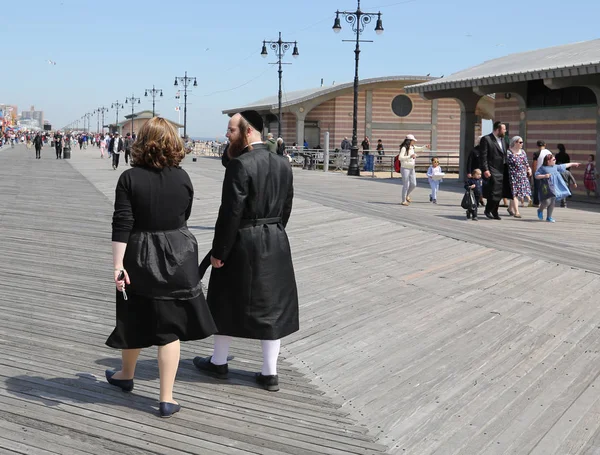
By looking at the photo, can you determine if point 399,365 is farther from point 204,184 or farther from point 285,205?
point 204,184

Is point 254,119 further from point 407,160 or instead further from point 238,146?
point 407,160

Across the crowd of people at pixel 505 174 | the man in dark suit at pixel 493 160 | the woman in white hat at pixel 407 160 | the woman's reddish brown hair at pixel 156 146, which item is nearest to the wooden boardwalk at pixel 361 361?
the woman's reddish brown hair at pixel 156 146

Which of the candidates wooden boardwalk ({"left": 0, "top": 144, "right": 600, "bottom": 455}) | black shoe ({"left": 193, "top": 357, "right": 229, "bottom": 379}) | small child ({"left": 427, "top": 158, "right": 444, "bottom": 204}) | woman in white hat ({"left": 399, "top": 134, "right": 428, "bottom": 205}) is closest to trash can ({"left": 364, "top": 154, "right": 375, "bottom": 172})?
small child ({"left": 427, "top": 158, "right": 444, "bottom": 204})

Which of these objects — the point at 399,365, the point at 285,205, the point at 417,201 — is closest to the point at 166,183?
the point at 285,205

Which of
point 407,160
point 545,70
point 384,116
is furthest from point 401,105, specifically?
point 407,160

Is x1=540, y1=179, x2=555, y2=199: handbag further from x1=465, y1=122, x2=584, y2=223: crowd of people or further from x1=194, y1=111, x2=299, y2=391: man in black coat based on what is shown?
x1=194, y1=111, x2=299, y2=391: man in black coat

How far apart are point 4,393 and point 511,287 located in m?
5.58

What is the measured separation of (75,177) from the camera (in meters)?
29.6

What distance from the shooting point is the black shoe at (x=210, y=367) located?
5.52 m

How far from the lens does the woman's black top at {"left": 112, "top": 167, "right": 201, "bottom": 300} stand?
15.2 ft

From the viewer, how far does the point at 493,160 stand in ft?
50.2

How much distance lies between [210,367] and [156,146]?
1667 mm

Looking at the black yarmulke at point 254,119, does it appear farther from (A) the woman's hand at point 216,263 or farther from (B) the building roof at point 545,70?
(B) the building roof at point 545,70

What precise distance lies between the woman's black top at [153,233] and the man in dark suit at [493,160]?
11.0 metres
